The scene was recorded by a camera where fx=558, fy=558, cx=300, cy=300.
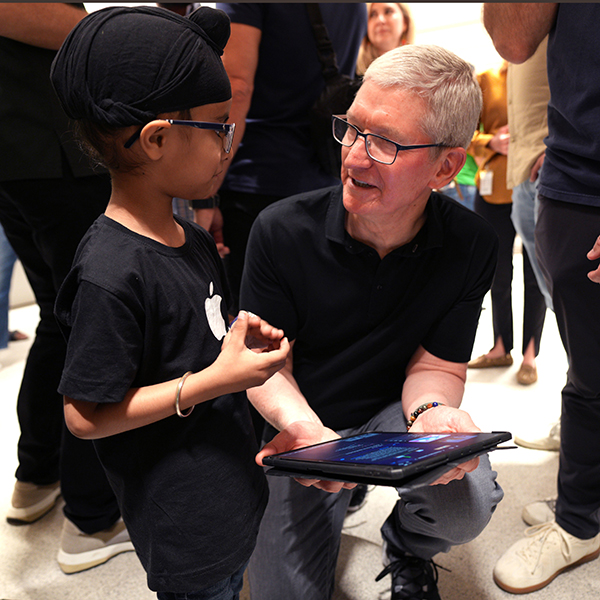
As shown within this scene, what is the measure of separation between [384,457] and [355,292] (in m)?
0.48

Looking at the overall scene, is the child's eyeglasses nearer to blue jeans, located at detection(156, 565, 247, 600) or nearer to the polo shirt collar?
the polo shirt collar

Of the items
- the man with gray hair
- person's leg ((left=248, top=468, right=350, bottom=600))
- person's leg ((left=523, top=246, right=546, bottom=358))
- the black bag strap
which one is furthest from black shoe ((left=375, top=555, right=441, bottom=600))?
person's leg ((left=523, top=246, right=546, bottom=358))

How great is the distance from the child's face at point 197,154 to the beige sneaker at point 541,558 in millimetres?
1197

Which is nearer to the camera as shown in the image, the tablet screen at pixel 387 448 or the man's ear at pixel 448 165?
the tablet screen at pixel 387 448

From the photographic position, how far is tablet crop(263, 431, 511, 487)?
0.72 metres

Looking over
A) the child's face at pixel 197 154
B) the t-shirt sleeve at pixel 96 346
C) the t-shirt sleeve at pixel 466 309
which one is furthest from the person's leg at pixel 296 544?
the child's face at pixel 197 154

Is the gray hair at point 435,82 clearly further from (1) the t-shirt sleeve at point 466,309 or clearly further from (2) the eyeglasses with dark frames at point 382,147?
(1) the t-shirt sleeve at point 466,309

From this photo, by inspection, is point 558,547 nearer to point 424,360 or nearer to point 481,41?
point 424,360

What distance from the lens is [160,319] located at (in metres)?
0.79

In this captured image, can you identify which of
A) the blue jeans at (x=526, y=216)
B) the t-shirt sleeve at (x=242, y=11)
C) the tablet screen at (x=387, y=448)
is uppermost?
the t-shirt sleeve at (x=242, y=11)

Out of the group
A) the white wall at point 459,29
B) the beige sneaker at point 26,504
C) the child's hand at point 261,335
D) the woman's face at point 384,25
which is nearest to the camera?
the child's hand at point 261,335

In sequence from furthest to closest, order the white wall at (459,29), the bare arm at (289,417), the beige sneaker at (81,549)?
the white wall at (459,29) → the beige sneaker at (81,549) → the bare arm at (289,417)

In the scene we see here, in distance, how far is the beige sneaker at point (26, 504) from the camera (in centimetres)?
164

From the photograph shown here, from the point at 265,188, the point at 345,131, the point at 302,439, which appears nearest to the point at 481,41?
the point at 265,188
